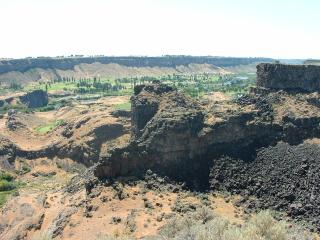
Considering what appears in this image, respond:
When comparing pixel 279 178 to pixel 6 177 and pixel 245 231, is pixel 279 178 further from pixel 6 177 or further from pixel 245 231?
pixel 6 177

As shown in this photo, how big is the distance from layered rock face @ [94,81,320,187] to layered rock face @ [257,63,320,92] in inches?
88.6

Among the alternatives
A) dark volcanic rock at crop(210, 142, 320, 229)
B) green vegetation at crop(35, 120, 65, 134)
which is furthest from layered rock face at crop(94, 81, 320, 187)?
green vegetation at crop(35, 120, 65, 134)

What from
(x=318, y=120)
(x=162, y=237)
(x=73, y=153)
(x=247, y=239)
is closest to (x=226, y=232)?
(x=247, y=239)

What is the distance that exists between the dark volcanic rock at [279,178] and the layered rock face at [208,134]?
1.42 m

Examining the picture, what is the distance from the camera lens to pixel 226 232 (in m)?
31.5

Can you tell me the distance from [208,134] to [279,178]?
9176 mm

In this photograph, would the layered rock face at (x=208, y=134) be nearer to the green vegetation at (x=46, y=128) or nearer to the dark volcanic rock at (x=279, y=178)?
the dark volcanic rock at (x=279, y=178)

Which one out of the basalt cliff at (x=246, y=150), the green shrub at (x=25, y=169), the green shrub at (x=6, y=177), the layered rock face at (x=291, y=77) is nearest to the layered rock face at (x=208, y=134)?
the basalt cliff at (x=246, y=150)

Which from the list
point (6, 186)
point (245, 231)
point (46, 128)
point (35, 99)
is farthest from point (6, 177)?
point (35, 99)

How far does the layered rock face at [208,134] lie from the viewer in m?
51.2

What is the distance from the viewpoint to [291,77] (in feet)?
203

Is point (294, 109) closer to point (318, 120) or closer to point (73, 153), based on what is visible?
point (318, 120)

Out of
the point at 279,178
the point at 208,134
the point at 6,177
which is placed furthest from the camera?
the point at 6,177

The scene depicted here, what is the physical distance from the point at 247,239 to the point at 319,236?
44.2ft
